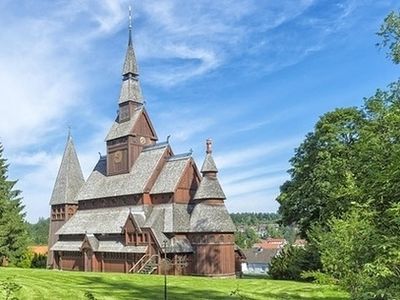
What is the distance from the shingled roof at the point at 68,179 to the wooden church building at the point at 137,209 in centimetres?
11

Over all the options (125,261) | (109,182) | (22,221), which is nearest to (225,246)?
(125,261)

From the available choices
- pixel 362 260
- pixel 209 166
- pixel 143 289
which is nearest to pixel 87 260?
pixel 209 166

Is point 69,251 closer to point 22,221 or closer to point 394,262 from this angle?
point 22,221

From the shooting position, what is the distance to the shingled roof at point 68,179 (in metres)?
54.8

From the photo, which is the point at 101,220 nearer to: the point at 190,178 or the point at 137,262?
the point at 137,262

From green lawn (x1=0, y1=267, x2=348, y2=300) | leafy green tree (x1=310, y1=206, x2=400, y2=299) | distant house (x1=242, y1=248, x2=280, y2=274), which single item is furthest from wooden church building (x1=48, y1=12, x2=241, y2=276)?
distant house (x1=242, y1=248, x2=280, y2=274)

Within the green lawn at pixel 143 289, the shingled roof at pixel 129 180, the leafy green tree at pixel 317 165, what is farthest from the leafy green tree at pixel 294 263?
the shingled roof at pixel 129 180

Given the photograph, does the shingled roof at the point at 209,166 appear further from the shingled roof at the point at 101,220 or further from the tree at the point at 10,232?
the tree at the point at 10,232

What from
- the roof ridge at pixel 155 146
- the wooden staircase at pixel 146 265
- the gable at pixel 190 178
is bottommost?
the wooden staircase at pixel 146 265

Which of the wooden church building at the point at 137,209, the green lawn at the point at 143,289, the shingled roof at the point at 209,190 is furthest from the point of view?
the shingled roof at the point at 209,190

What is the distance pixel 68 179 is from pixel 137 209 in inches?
592

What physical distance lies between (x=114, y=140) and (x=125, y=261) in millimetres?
14522

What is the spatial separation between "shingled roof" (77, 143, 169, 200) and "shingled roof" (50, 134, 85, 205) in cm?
275

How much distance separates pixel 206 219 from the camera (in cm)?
4044
